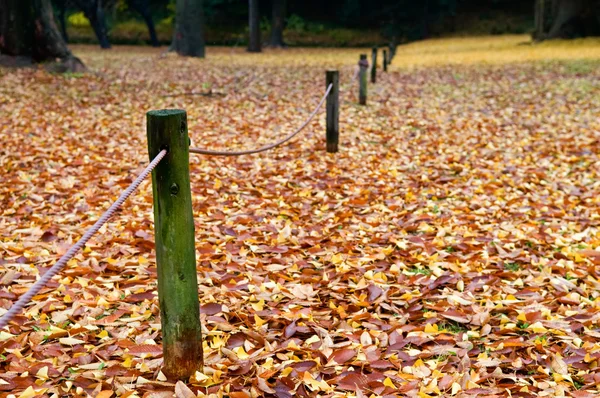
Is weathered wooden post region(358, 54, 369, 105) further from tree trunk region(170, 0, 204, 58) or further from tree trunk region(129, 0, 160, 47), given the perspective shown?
tree trunk region(129, 0, 160, 47)

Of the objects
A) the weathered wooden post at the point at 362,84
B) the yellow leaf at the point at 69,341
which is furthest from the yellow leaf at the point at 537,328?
the weathered wooden post at the point at 362,84

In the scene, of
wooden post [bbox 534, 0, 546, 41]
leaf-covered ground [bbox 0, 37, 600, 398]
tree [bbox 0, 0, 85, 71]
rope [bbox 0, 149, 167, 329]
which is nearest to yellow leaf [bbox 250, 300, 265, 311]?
leaf-covered ground [bbox 0, 37, 600, 398]

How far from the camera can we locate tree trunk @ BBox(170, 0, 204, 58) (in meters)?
25.7

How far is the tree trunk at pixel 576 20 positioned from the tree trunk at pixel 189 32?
15500 mm

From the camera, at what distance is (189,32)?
85.3 feet

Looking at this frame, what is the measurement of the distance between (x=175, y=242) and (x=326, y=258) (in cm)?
212

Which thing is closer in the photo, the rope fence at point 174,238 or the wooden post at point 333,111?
the rope fence at point 174,238

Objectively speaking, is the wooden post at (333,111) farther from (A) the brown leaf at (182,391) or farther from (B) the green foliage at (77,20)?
(B) the green foliage at (77,20)

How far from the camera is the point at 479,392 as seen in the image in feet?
10.3

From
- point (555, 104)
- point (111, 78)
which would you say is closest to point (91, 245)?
point (555, 104)

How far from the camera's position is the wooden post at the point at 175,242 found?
2.84m

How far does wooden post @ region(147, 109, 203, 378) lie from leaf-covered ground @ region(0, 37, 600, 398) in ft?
0.52

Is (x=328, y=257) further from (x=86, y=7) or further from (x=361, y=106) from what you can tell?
(x=86, y=7)

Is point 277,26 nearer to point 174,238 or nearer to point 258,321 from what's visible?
point 258,321
